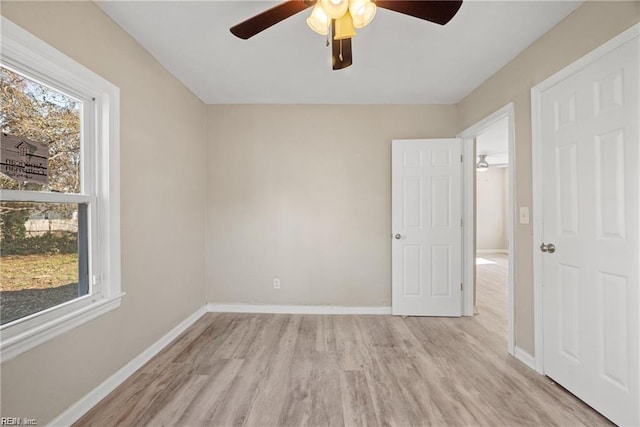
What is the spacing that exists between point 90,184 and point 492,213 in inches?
369

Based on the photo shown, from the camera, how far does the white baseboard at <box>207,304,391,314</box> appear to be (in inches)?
133

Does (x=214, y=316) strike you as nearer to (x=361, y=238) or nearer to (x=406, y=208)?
(x=361, y=238)

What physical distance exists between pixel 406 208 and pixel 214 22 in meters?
2.53

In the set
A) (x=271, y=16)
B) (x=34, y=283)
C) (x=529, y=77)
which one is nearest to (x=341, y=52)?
(x=271, y=16)

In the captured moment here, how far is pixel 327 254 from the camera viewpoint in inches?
134

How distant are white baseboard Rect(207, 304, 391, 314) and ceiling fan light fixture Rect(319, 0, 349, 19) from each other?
292 cm

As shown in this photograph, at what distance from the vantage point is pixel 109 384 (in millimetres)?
1866

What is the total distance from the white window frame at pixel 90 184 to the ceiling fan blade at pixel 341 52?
1508 mm

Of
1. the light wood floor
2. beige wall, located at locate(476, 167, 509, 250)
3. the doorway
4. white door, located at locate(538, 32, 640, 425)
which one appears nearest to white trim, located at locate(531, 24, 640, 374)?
white door, located at locate(538, 32, 640, 425)

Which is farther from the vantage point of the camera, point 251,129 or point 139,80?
point 251,129

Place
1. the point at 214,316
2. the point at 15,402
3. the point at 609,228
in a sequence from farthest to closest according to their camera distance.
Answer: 1. the point at 214,316
2. the point at 609,228
3. the point at 15,402

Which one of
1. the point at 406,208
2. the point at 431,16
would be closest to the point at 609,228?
the point at 431,16

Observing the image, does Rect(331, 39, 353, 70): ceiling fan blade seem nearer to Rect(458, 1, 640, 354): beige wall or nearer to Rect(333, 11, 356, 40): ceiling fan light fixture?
Rect(333, 11, 356, 40): ceiling fan light fixture

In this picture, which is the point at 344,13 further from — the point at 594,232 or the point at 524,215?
the point at 524,215
